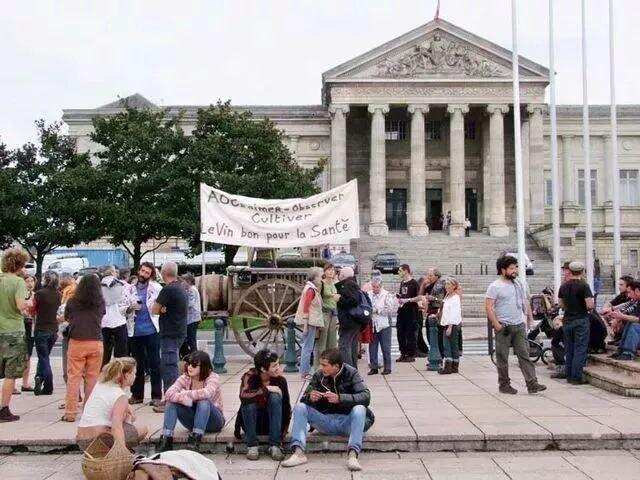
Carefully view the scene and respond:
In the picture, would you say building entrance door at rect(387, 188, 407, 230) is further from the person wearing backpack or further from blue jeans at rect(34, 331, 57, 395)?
blue jeans at rect(34, 331, 57, 395)

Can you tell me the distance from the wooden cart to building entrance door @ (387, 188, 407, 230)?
44772 millimetres

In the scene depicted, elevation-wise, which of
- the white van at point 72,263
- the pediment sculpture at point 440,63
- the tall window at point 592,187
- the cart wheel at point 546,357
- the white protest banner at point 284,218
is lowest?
the cart wheel at point 546,357

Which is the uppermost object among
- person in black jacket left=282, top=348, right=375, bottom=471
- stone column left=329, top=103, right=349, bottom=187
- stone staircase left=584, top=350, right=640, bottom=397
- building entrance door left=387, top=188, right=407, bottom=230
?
stone column left=329, top=103, right=349, bottom=187

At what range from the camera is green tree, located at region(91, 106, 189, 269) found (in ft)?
125

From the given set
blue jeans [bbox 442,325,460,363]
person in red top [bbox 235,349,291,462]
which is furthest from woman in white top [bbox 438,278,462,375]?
person in red top [bbox 235,349,291,462]

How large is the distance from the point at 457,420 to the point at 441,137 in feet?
170

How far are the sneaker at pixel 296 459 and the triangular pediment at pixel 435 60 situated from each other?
48143 millimetres

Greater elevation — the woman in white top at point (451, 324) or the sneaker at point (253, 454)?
the woman in white top at point (451, 324)

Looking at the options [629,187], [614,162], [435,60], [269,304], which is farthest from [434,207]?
[269,304]

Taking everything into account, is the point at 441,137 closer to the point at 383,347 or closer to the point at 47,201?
the point at 47,201

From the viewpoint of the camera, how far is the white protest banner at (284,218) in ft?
49.9

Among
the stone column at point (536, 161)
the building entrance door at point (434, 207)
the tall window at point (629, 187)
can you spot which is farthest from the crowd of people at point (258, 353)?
the tall window at point (629, 187)

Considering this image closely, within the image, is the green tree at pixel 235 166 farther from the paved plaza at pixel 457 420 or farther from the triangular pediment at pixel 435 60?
the paved plaza at pixel 457 420

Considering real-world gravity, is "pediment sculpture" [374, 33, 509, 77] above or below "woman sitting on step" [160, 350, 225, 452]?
above
